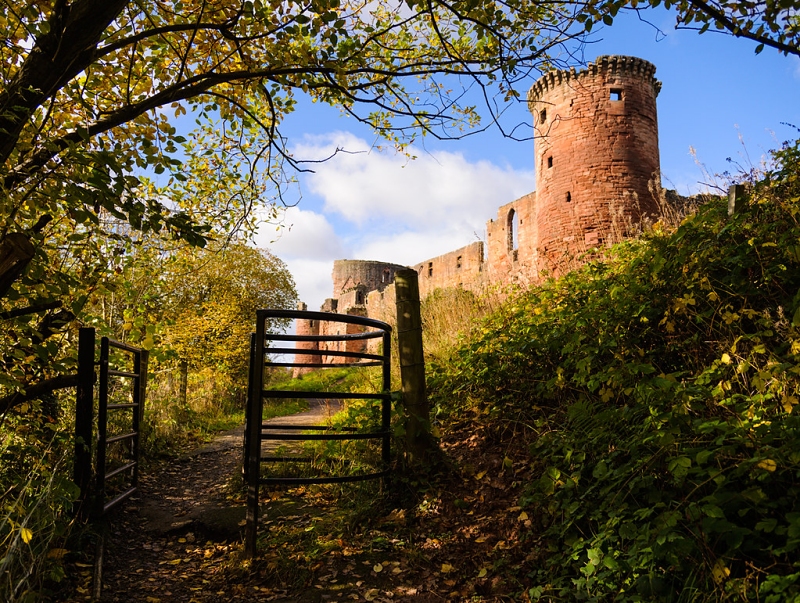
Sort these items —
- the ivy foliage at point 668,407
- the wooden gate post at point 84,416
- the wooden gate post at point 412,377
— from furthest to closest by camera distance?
the wooden gate post at point 412,377 < the wooden gate post at point 84,416 < the ivy foliage at point 668,407

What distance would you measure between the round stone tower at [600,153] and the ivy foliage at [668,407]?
29.1ft

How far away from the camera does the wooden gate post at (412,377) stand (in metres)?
4.27

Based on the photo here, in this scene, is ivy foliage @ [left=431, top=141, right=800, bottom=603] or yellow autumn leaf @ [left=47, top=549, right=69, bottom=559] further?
yellow autumn leaf @ [left=47, top=549, right=69, bottom=559]

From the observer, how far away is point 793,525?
6.95ft

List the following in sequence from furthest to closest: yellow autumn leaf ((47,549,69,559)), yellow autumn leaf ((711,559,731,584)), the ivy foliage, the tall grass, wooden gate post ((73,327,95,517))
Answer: wooden gate post ((73,327,95,517)), yellow autumn leaf ((47,549,69,559)), the tall grass, the ivy foliage, yellow autumn leaf ((711,559,731,584))

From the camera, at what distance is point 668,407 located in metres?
3.20

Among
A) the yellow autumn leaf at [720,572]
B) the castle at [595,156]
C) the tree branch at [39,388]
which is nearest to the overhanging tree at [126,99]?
the tree branch at [39,388]

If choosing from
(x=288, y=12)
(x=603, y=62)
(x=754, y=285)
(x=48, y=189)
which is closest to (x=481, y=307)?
(x=754, y=285)

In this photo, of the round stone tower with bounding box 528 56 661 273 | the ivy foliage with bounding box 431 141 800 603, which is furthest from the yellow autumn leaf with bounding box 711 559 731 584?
the round stone tower with bounding box 528 56 661 273

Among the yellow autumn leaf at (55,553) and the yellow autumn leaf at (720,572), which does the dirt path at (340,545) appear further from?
the yellow autumn leaf at (720,572)

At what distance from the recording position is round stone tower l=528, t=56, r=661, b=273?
564 inches

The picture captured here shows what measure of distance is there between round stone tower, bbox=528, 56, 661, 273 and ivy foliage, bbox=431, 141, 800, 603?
8.88 metres

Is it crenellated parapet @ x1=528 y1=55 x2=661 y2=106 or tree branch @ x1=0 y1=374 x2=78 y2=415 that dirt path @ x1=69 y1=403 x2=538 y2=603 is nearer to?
tree branch @ x1=0 y1=374 x2=78 y2=415

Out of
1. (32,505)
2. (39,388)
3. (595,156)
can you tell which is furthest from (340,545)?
(595,156)
